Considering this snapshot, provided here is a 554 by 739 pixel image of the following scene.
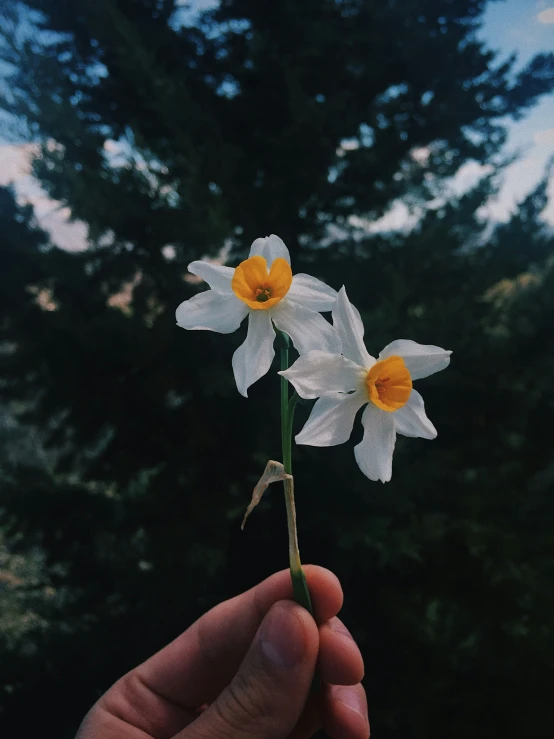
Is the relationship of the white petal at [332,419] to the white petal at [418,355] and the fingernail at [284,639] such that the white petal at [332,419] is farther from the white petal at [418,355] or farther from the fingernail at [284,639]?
the fingernail at [284,639]

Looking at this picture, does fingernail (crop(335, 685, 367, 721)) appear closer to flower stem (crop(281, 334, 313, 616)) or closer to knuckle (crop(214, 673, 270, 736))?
knuckle (crop(214, 673, 270, 736))

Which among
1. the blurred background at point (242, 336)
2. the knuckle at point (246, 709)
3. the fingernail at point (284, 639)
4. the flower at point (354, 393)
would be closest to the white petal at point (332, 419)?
the flower at point (354, 393)

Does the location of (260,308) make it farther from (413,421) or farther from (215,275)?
(413,421)

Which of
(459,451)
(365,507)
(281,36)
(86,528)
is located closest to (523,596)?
(459,451)

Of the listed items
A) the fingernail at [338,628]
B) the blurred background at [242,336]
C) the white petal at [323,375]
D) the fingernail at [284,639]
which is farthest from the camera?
the blurred background at [242,336]

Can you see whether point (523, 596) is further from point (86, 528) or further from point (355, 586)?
point (86, 528)

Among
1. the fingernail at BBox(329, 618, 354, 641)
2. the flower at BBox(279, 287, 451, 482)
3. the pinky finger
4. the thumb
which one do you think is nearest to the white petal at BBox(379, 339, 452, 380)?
the flower at BBox(279, 287, 451, 482)
